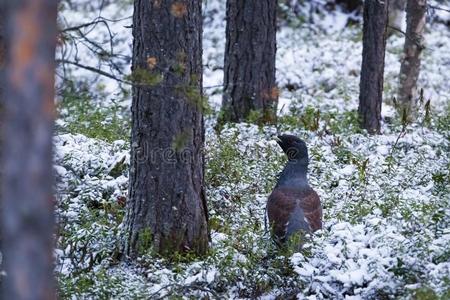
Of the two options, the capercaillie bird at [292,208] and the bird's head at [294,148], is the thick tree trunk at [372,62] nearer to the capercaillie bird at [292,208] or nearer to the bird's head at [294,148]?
the bird's head at [294,148]

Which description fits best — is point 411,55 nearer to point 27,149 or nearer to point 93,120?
point 93,120

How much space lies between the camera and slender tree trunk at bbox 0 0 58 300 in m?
3.23

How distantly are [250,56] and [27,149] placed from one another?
9197 mm

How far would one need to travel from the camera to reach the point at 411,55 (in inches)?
545

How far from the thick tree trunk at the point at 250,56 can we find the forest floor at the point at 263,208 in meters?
0.53

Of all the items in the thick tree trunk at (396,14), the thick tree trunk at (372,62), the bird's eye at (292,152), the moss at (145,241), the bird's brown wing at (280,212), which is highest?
the thick tree trunk at (396,14)

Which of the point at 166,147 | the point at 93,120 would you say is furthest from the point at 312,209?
the point at 93,120

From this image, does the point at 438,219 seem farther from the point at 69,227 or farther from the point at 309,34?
the point at 309,34

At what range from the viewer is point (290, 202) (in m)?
7.86

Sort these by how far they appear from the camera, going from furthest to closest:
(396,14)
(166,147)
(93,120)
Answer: (396,14)
(93,120)
(166,147)

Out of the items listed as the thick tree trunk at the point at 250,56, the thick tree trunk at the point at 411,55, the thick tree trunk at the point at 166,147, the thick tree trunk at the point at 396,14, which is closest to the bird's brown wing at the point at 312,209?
the thick tree trunk at the point at 166,147

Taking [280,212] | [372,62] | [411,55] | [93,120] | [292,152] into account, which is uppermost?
[411,55]

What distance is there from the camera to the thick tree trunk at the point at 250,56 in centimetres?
1214

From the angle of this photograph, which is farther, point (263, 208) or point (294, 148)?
point (263, 208)
